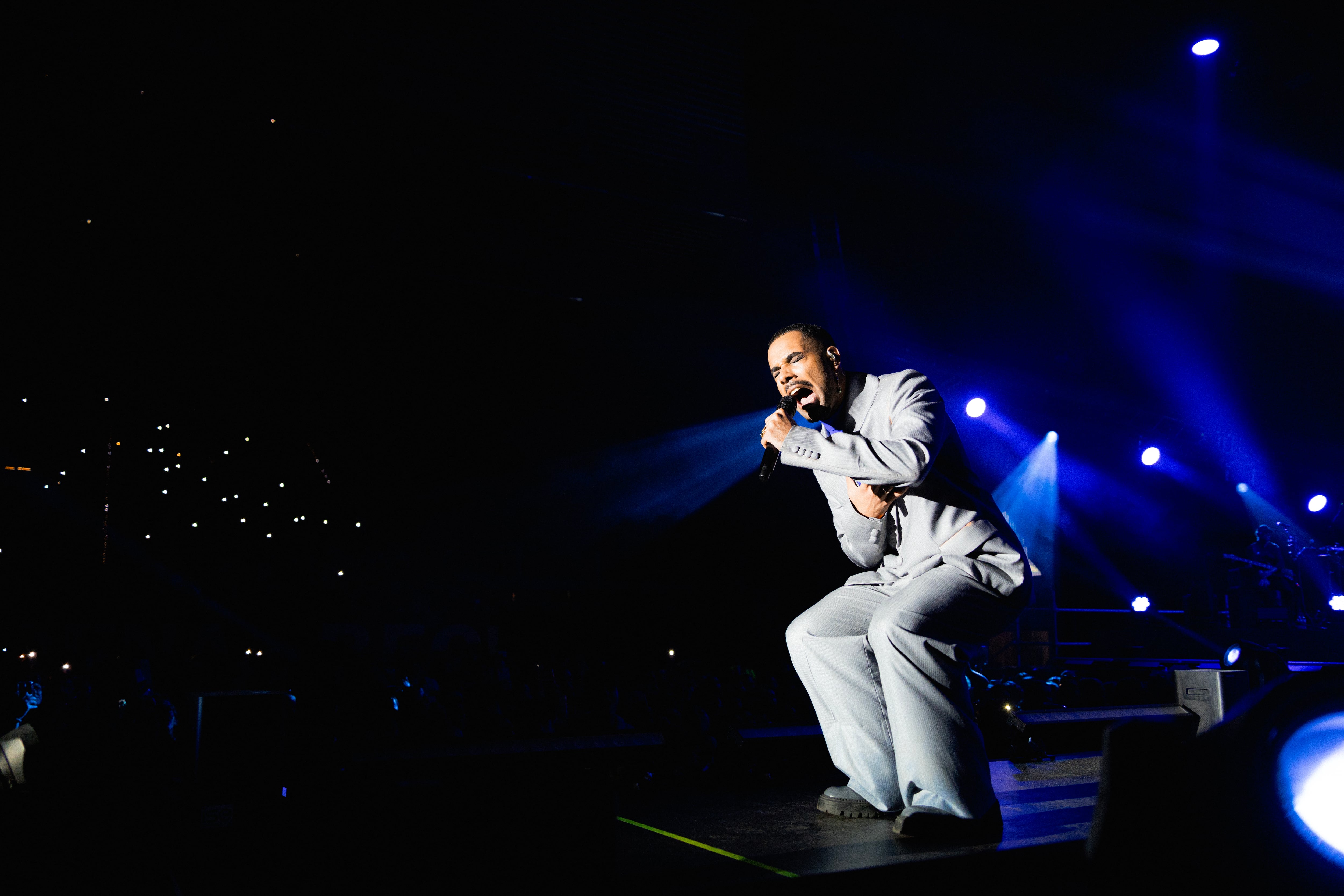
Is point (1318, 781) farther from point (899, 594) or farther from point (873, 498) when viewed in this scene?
point (873, 498)

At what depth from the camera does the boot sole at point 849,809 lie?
209 centimetres

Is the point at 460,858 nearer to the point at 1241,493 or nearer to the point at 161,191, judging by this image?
the point at 161,191

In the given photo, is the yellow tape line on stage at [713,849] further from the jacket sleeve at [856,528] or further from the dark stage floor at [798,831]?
the jacket sleeve at [856,528]

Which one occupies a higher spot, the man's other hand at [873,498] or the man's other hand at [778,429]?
the man's other hand at [778,429]

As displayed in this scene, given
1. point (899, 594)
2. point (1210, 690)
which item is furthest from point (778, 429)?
point (1210, 690)

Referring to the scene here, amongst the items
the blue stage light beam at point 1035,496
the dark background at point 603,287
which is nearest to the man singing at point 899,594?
the dark background at point 603,287

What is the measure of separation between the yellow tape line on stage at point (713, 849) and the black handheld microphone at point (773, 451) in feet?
3.02

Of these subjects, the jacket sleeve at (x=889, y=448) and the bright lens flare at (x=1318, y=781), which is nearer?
the bright lens flare at (x=1318, y=781)

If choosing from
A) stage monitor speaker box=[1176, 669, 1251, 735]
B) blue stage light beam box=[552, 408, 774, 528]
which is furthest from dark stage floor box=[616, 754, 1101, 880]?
blue stage light beam box=[552, 408, 774, 528]

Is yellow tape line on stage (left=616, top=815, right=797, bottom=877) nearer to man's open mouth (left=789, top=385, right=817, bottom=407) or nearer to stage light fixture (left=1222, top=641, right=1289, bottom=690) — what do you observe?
man's open mouth (left=789, top=385, right=817, bottom=407)

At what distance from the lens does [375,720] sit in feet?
14.2

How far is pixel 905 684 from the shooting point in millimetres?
1866

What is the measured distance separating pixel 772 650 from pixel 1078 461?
5105 millimetres

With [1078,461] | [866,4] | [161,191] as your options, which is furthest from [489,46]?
[1078,461]
